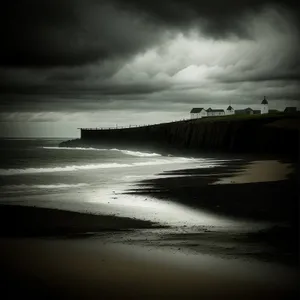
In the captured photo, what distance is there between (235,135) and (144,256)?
432 cm

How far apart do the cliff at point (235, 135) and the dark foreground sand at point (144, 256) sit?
667 mm

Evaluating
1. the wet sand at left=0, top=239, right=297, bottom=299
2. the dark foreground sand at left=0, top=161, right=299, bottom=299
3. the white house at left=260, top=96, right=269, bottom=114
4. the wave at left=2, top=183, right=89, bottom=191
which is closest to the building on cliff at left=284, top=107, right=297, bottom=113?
the white house at left=260, top=96, right=269, bottom=114

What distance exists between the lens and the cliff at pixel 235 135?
532 cm

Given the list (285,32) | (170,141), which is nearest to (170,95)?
(285,32)

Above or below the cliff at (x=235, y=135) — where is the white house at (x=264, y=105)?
above

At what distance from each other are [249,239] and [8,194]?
299cm

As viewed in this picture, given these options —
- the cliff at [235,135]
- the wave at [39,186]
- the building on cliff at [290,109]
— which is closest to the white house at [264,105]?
the cliff at [235,135]

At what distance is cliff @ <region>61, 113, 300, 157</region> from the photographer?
5.32 meters

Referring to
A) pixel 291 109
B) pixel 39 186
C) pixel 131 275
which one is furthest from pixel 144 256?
pixel 39 186

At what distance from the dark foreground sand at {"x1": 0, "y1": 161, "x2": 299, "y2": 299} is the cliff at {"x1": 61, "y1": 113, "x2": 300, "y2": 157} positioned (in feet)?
2.19

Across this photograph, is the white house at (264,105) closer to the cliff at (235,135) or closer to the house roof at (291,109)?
the cliff at (235,135)

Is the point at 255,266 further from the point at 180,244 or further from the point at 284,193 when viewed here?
the point at 284,193

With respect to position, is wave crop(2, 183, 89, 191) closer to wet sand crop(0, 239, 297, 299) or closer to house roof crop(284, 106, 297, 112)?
wet sand crop(0, 239, 297, 299)

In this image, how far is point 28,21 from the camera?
434cm
